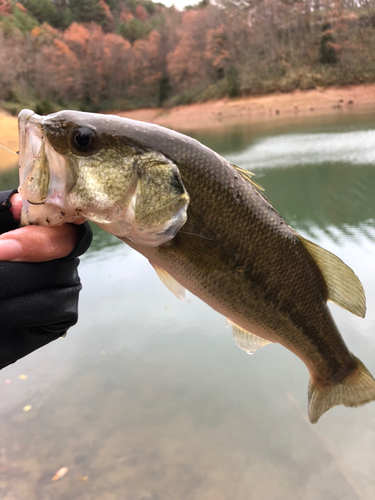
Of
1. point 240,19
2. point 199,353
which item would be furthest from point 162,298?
point 240,19

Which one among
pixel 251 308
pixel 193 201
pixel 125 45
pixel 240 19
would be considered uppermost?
pixel 240 19

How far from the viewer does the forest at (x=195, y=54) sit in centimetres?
4603

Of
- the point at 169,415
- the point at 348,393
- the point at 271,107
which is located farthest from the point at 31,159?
the point at 271,107

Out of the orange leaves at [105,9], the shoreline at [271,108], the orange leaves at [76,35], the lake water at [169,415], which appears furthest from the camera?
the orange leaves at [105,9]

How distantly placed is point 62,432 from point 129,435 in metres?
0.91

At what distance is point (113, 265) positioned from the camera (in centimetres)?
902

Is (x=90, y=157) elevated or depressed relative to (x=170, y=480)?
elevated

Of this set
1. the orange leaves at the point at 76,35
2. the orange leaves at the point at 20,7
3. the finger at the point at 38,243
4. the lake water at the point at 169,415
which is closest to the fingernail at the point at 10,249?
the finger at the point at 38,243

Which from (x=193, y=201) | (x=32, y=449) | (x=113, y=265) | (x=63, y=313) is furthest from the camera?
(x=113, y=265)

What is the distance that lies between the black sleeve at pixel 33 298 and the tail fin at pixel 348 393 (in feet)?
5.16

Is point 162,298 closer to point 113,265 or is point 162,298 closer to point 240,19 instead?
point 113,265

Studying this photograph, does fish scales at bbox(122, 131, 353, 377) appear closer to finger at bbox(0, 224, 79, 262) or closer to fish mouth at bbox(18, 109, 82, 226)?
finger at bbox(0, 224, 79, 262)

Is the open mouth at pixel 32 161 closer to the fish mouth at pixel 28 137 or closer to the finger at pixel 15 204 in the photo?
the fish mouth at pixel 28 137

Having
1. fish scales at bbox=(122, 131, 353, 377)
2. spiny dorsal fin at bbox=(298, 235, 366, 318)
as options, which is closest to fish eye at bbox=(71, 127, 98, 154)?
fish scales at bbox=(122, 131, 353, 377)
